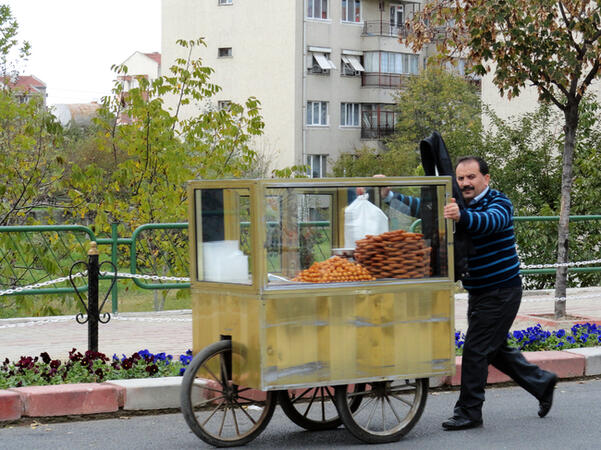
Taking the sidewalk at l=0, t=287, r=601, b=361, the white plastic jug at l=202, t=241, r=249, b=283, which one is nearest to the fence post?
the sidewalk at l=0, t=287, r=601, b=361

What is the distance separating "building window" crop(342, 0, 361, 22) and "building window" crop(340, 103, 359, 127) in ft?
16.5

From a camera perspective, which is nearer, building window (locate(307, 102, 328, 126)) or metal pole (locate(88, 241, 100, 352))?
metal pole (locate(88, 241, 100, 352))

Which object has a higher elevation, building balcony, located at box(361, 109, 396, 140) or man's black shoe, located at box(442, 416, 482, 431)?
building balcony, located at box(361, 109, 396, 140)

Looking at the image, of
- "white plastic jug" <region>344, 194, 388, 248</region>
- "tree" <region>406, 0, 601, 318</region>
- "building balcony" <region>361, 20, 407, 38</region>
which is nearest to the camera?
"white plastic jug" <region>344, 194, 388, 248</region>

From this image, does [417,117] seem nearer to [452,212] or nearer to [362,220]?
[362,220]

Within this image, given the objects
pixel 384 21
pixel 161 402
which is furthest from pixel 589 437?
pixel 384 21

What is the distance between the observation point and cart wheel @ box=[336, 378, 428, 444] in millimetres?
7051

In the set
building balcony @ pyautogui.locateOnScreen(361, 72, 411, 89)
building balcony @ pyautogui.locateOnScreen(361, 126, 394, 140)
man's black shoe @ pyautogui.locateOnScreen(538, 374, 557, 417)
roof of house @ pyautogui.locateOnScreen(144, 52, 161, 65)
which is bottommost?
man's black shoe @ pyautogui.locateOnScreen(538, 374, 557, 417)

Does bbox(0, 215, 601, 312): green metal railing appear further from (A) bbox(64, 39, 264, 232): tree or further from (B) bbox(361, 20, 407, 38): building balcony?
(B) bbox(361, 20, 407, 38): building balcony

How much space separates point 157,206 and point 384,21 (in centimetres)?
5379

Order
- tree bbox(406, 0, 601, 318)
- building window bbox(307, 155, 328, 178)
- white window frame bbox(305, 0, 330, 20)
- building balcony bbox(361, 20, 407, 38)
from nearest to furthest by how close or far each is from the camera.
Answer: tree bbox(406, 0, 601, 318) → white window frame bbox(305, 0, 330, 20) → building window bbox(307, 155, 328, 178) → building balcony bbox(361, 20, 407, 38)

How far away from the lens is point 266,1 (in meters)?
62.0

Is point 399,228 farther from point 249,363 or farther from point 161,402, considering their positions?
point 161,402

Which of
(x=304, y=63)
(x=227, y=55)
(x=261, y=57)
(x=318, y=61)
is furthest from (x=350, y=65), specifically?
(x=227, y=55)
